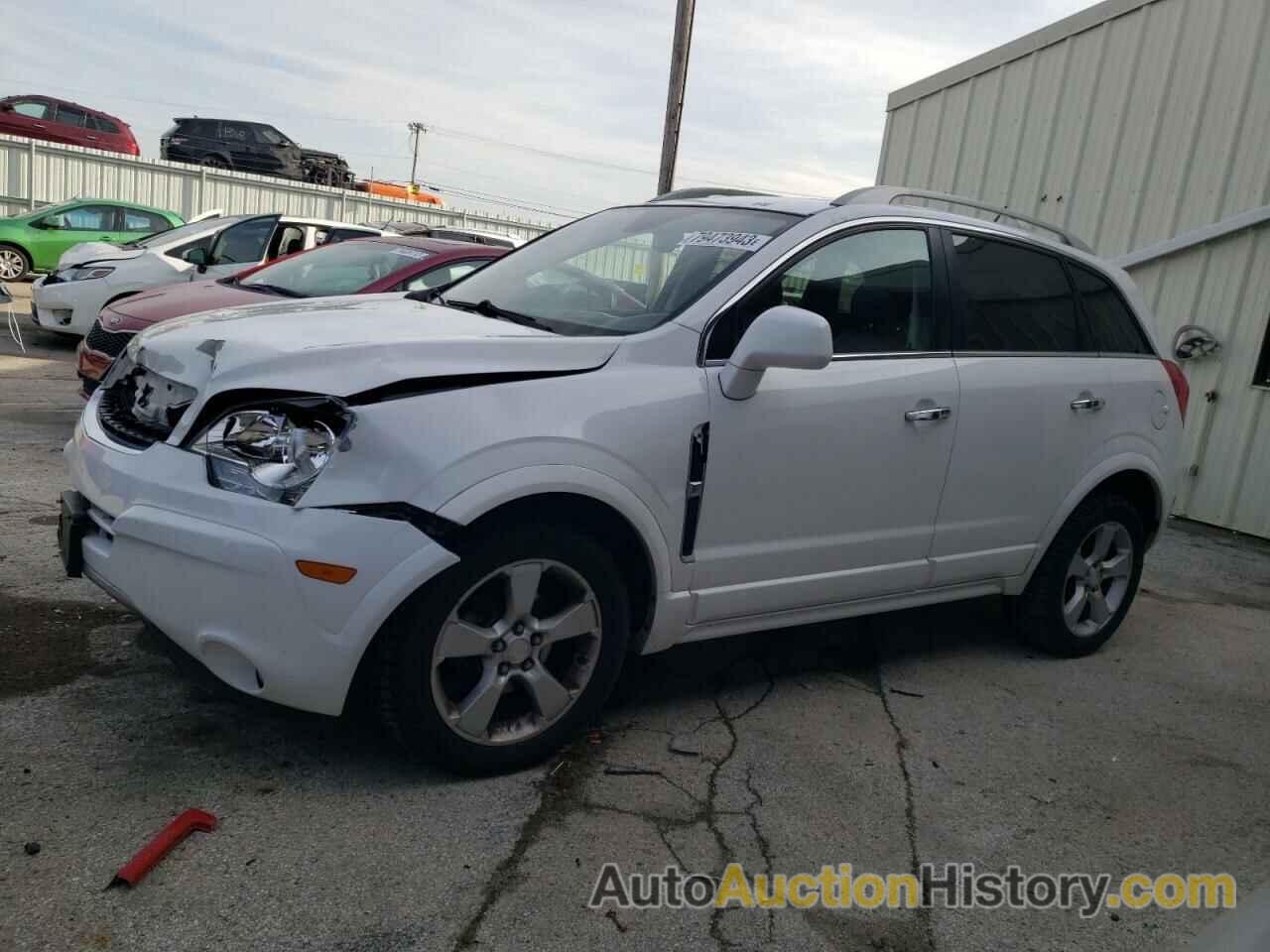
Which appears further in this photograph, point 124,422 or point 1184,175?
point 1184,175

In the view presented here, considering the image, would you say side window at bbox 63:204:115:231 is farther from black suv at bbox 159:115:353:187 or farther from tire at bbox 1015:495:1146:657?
tire at bbox 1015:495:1146:657

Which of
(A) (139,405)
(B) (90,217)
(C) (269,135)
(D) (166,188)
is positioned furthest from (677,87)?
(C) (269,135)

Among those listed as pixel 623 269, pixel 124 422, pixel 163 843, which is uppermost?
pixel 623 269

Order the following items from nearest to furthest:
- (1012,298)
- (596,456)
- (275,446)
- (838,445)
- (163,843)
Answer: (163,843)
(275,446)
(596,456)
(838,445)
(1012,298)

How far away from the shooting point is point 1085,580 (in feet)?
15.8

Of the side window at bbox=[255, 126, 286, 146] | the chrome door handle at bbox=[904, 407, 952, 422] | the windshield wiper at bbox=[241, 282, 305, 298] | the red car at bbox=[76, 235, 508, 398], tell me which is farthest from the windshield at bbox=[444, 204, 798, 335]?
the side window at bbox=[255, 126, 286, 146]

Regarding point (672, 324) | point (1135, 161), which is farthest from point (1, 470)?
point (1135, 161)

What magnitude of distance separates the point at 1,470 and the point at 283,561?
417cm

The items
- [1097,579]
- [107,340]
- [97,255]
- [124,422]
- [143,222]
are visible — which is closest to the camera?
[124,422]

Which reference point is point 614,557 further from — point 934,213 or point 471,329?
point 934,213

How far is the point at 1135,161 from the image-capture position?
28.7 ft

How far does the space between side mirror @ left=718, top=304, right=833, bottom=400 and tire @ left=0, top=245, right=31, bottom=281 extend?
16.4 meters

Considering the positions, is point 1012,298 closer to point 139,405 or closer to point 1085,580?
point 1085,580

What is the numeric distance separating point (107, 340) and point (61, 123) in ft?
67.7
